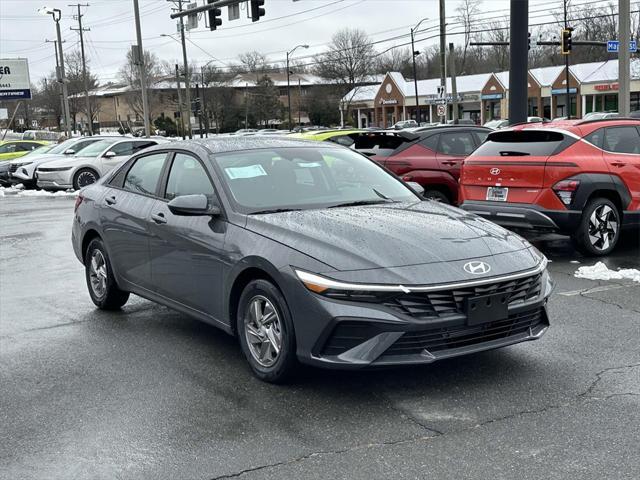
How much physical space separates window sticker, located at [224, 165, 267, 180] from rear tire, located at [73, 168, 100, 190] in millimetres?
17622

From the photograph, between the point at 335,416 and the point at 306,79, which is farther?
the point at 306,79

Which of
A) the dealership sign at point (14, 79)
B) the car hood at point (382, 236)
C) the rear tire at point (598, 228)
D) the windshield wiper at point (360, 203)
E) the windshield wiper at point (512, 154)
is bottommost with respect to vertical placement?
the rear tire at point (598, 228)

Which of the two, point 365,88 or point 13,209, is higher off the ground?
point 365,88

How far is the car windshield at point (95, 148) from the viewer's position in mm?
22828

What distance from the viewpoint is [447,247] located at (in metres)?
4.44

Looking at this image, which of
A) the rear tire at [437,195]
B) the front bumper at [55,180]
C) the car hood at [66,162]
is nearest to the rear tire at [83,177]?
the front bumper at [55,180]

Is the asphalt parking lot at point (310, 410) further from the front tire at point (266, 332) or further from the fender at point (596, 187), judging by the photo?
the fender at point (596, 187)

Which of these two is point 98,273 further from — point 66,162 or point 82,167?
point 66,162

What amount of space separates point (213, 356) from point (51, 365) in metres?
1.18

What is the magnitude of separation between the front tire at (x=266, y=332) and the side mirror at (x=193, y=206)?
2.26ft

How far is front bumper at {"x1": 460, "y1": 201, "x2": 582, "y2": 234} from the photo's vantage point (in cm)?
842

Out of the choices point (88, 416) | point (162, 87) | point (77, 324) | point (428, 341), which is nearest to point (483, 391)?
point (428, 341)

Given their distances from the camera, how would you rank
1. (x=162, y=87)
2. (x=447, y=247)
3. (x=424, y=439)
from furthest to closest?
(x=162, y=87)
(x=447, y=247)
(x=424, y=439)

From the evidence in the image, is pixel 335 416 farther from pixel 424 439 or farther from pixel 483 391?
pixel 483 391
